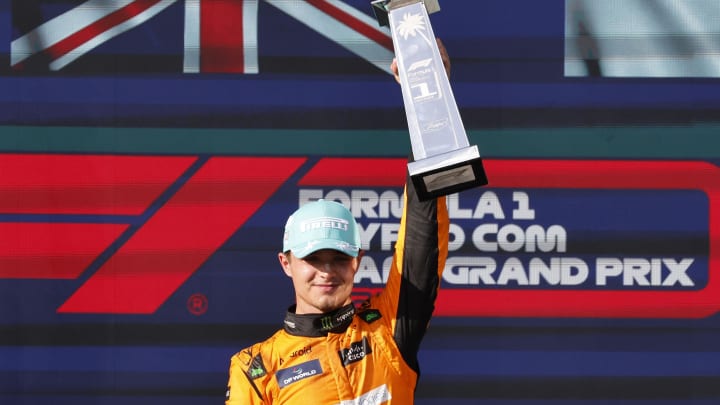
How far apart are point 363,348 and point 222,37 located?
958mm

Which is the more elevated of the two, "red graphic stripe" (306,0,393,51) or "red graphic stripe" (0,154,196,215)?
"red graphic stripe" (306,0,393,51)

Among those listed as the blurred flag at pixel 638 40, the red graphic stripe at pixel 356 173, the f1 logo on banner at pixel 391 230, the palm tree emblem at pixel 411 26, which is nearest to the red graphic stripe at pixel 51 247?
the f1 logo on banner at pixel 391 230

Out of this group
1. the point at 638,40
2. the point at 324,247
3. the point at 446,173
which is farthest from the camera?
the point at 638,40

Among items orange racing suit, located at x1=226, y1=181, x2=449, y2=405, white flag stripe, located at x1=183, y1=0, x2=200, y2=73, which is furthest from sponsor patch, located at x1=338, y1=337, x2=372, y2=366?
white flag stripe, located at x1=183, y1=0, x2=200, y2=73

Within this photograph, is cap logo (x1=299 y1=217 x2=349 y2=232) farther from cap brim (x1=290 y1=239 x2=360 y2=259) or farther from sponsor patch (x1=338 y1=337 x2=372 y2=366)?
sponsor patch (x1=338 y1=337 x2=372 y2=366)

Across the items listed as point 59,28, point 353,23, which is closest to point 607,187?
point 353,23

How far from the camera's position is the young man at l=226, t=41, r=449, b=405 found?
1.57 meters

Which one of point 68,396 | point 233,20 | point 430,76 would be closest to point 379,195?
point 233,20

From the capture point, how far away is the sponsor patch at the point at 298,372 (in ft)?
5.27

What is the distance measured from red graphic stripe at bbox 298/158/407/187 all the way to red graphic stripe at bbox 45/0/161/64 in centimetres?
59

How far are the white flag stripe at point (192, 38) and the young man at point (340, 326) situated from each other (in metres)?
0.73

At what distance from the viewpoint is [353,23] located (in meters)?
2.19

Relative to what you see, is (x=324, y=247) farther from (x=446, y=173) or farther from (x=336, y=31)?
(x=336, y=31)

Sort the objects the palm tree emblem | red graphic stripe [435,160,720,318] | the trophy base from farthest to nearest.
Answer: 1. red graphic stripe [435,160,720,318]
2. the palm tree emblem
3. the trophy base
